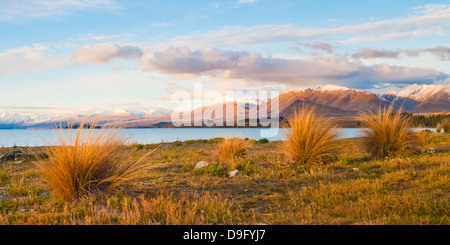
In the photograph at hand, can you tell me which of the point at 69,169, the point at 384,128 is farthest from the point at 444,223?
the point at 384,128

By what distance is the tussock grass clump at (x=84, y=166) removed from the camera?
221 inches

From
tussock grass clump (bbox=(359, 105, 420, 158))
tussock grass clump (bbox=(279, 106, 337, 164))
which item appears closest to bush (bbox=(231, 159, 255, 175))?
tussock grass clump (bbox=(279, 106, 337, 164))

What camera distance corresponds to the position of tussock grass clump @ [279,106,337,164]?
9.53 m

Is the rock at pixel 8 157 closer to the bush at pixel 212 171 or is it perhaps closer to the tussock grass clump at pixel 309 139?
the bush at pixel 212 171

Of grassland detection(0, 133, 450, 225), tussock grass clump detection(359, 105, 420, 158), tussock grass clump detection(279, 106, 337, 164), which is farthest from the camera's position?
tussock grass clump detection(359, 105, 420, 158)

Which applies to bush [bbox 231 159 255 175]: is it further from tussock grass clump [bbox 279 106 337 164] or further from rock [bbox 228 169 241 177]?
tussock grass clump [bbox 279 106 337 164]

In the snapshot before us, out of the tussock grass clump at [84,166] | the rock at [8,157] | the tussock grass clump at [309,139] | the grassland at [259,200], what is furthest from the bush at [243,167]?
the rock at [8,157]

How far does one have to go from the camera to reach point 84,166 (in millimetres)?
5680

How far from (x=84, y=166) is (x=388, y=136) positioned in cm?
931

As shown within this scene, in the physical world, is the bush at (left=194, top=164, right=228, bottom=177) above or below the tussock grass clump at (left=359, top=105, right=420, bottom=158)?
below

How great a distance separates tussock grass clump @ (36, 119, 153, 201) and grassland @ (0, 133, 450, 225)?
0.88ft
